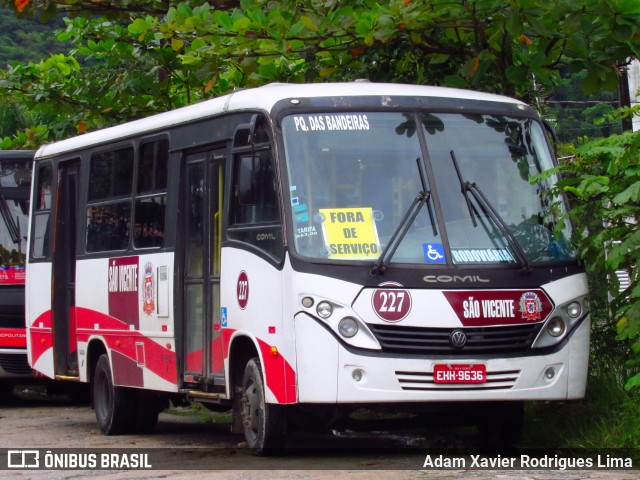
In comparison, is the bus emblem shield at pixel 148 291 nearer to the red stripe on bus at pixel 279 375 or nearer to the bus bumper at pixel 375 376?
the red stripe on bus at pixel 279 375

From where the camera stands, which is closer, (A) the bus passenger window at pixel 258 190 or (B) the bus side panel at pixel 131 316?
(A) the bus passenger window at pixel 258 190

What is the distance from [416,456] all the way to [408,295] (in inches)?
56.4

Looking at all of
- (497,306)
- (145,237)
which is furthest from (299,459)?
(145,237)

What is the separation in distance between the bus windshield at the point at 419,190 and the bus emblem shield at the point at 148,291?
2.99 metres

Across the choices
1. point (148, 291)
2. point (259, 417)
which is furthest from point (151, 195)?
point (259, 417)

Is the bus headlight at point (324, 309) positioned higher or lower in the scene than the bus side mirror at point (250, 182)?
lower

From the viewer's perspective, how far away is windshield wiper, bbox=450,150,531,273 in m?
10.1

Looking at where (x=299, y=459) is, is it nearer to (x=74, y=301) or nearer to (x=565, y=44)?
(x=565, y=44)

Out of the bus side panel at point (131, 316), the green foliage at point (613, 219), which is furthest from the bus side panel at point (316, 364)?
the bus side panel at point (131, 316)

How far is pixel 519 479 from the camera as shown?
8.60 meters

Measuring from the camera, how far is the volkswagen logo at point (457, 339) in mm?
9656

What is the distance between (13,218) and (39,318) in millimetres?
3476

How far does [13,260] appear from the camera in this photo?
18578 millimetres

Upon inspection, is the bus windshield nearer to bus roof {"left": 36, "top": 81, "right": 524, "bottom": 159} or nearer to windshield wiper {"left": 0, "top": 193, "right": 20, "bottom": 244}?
bus roof {"left": 36, "top": 81, "right": 524, "bottom": 159}
